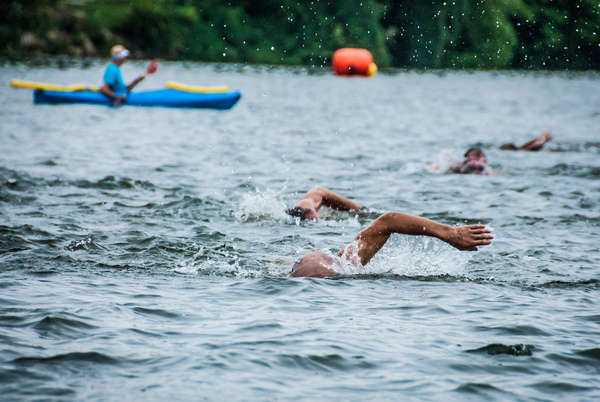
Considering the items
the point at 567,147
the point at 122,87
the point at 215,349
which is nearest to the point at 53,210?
the point at 215,349

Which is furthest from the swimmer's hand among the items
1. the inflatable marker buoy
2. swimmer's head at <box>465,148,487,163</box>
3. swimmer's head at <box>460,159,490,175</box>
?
the inflatable marker buoy

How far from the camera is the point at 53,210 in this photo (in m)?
8.21

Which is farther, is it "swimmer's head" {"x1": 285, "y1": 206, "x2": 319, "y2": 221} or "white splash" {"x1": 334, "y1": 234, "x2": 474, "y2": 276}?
"swimmer's head" {"x1": 285, "y1": 206, "x2": 319, "y2": 221}

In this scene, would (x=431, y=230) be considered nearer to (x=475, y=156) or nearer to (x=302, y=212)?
(x=302, y=212)

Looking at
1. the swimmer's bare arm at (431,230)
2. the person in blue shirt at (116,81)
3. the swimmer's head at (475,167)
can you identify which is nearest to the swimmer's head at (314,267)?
the swimmer's bare arm at (431,230)

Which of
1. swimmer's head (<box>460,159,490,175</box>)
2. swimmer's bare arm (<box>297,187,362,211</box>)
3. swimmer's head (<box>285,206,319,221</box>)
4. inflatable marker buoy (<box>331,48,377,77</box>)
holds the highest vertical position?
inflatable marker buoy (<box>331,48,377,77</box>)

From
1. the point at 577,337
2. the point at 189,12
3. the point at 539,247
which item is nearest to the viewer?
the point at 577,337

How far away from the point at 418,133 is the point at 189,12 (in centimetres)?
4460

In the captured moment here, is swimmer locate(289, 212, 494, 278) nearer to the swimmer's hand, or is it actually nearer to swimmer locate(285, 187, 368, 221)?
A: the swimmer's hand

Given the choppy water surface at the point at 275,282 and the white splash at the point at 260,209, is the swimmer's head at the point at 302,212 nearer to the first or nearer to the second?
the choppy water surface at the point at 275,282

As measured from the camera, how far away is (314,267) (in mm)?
5938

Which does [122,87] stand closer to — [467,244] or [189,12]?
[467,244]

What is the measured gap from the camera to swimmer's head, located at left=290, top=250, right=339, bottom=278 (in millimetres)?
5938

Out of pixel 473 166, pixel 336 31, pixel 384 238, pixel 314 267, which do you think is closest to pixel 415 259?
pixel 384 238
